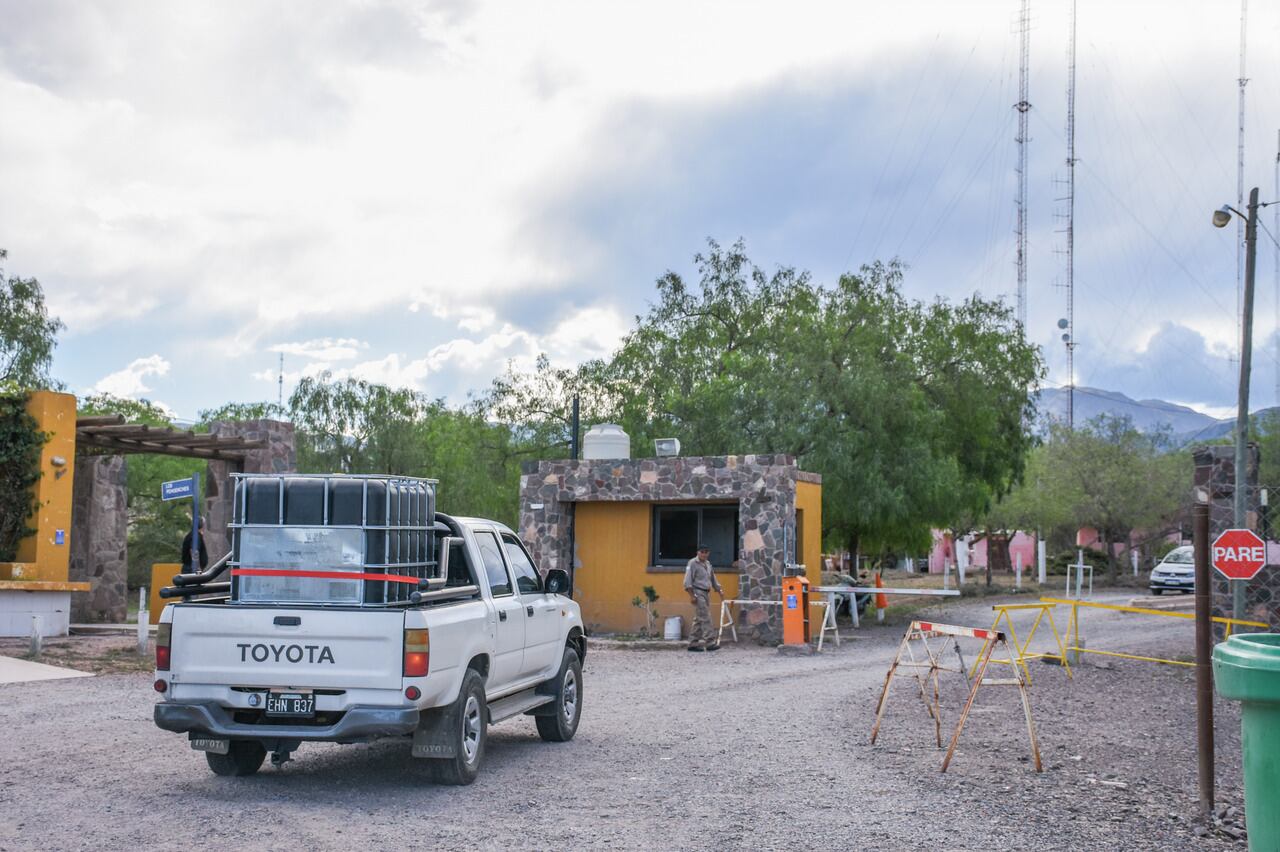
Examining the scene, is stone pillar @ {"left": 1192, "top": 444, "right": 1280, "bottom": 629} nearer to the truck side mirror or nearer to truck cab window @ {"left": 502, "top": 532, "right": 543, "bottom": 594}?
the truck side mirror

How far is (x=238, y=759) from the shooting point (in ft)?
29.3

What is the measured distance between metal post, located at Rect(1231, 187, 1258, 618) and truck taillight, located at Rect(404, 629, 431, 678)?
1329cm

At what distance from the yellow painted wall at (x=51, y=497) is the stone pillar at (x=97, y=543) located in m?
6.30

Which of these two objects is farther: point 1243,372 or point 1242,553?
point 1243,372

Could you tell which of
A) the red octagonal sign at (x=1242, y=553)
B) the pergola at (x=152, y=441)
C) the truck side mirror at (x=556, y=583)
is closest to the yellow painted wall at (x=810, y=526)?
the red octagonal sign at (x=1242, y=553)

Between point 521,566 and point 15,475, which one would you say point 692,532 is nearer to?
point 15,475

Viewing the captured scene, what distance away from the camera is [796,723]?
12227 mm

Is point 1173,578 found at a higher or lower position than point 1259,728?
lower

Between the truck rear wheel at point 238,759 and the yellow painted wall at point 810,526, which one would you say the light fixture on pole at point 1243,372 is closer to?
the yellow painted wall at point 810,526

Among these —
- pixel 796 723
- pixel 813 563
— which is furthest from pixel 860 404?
pixel 796 723

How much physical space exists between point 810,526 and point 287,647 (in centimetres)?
A: 1758

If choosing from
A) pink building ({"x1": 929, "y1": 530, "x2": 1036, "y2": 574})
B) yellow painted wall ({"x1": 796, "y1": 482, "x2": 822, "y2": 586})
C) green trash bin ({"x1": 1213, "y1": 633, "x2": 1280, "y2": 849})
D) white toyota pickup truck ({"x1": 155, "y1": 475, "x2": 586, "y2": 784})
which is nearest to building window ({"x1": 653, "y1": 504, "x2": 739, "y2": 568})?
yellow painted wall ({"x1": 796, "y1": 482, "x2": 822, "y2": 586})

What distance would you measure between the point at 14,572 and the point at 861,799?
15594 mm

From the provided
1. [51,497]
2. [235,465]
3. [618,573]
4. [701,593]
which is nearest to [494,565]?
[701,593]
